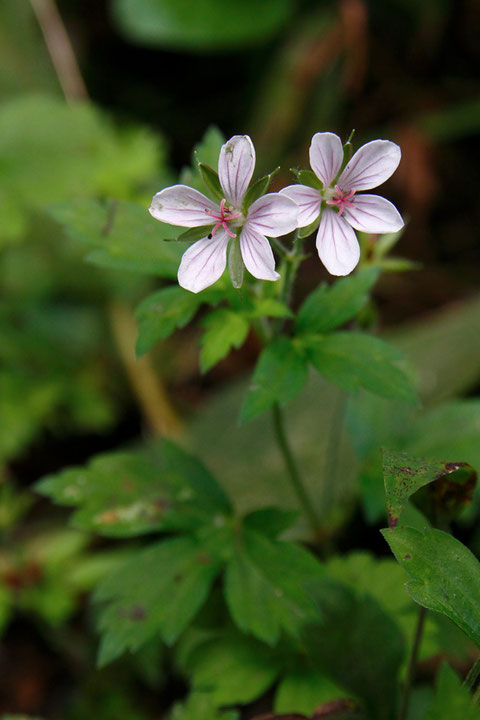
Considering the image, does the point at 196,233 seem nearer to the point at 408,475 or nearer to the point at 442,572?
the point at 408,475

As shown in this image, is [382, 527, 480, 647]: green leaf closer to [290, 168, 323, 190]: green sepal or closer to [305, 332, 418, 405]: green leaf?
[305, 332, 418, 405]: green leaf

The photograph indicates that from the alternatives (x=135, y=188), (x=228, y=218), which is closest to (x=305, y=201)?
(x=228, y=218)

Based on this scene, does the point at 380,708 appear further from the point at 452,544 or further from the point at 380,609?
the point at 452,544

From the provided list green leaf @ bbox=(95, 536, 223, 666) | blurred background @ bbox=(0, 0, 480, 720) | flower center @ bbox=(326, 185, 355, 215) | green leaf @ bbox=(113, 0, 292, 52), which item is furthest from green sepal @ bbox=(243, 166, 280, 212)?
green leaf @ bbox=(113, 0, 292, 52)

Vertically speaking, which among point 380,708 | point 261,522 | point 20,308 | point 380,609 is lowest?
point 380,708

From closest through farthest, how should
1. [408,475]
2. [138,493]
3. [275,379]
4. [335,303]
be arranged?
[408,475]
[275,379]
[335,303]
[138,493]

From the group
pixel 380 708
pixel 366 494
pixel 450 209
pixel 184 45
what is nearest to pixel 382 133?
pixel 450 209
